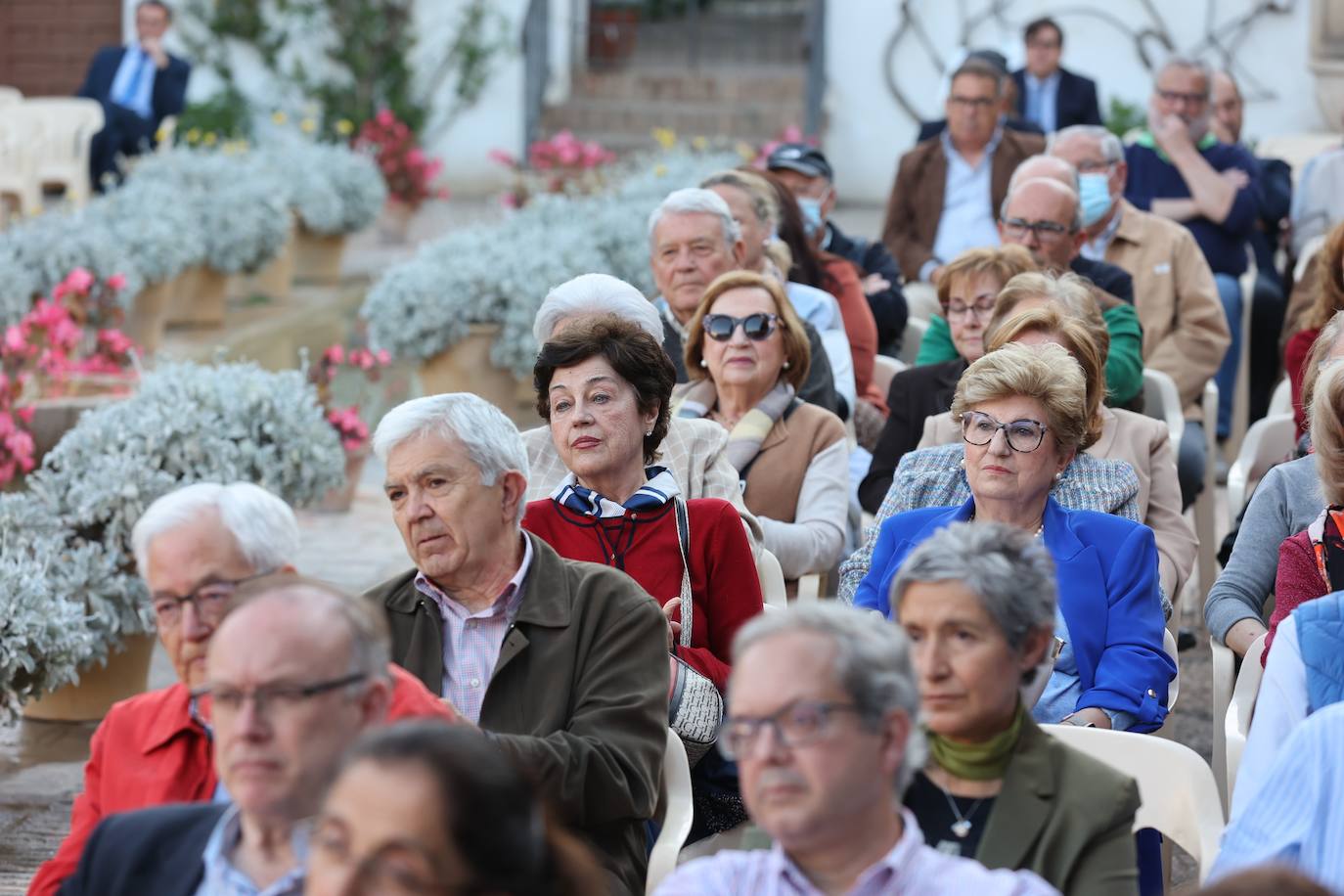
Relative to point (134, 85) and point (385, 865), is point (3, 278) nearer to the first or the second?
point (134, 85)

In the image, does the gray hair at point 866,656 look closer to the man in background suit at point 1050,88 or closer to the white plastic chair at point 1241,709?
the white plastic chair at point 1241,709

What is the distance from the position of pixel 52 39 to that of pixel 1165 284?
49.0 feet

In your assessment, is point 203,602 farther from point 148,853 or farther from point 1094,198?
point 1094,198

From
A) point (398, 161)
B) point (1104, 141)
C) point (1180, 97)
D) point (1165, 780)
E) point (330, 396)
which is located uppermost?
point (1180, 97)

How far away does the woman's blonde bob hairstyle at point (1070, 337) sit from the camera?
4.24 metres

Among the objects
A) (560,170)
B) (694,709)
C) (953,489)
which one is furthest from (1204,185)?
(560,170)

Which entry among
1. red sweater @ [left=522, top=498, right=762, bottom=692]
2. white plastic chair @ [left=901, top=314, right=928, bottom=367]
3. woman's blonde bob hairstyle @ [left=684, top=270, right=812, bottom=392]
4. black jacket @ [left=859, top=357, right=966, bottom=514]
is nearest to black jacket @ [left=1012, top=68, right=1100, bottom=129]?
white plastic chair @ [left=901, top=314, right=928, bottom=367]

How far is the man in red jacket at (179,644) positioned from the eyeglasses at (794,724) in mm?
680

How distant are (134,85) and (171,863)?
42.5 ft

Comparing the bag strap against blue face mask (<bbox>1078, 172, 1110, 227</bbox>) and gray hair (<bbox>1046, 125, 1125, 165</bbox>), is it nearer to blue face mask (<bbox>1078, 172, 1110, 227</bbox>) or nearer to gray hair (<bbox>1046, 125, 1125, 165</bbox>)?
blue face mask (<bbox>1078, 172, 1110, 227</bbox>)

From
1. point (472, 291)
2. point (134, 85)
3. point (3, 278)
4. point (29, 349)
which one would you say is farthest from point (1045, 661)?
point (134, 85)

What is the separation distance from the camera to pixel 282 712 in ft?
7.88

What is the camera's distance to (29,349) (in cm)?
723

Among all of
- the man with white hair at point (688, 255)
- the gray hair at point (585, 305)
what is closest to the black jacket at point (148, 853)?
the gray hair at point (585, 305)
